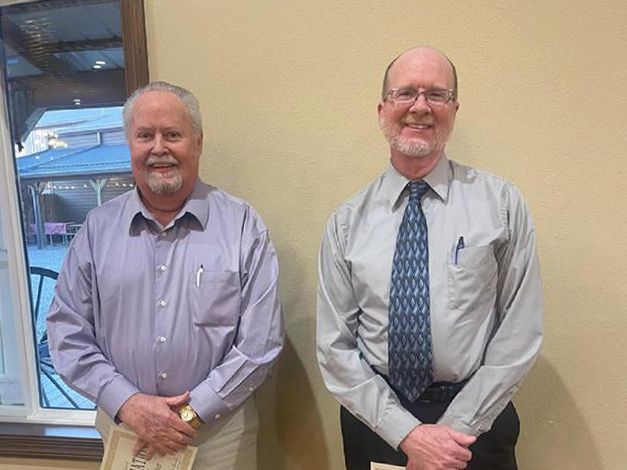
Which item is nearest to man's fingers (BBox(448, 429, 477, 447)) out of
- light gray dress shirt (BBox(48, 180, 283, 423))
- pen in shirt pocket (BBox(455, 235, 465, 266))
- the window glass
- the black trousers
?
the black trousers

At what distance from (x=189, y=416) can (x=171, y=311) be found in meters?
0.28

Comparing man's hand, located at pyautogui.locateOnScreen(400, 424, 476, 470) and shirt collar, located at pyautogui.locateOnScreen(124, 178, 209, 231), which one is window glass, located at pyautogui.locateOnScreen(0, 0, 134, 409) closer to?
shirt collar, located at pyautogui.locateOnScreen(124, 178, 209, 231)

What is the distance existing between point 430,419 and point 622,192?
2.87 feet

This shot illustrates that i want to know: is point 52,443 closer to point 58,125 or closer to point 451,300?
point 58,125

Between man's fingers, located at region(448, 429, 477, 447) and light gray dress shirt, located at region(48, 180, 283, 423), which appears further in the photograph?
light gray dress shirt, located at region(48, 180, 283, 423)

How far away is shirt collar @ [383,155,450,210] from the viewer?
1395mm

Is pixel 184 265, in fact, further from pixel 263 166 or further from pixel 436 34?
pixel 436 34

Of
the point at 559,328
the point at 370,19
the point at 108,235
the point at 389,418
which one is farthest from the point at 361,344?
the point at 370,19

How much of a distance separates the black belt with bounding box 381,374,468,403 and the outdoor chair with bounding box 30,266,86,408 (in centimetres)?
156

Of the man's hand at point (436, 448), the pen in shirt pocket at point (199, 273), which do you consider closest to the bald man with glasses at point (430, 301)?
the man's hand at point (436, 448)

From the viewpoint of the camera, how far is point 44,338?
7.50 feet

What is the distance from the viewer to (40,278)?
227 cm

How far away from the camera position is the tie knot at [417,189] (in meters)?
1.40

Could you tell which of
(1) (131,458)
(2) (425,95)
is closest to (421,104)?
(2) (425,95)
